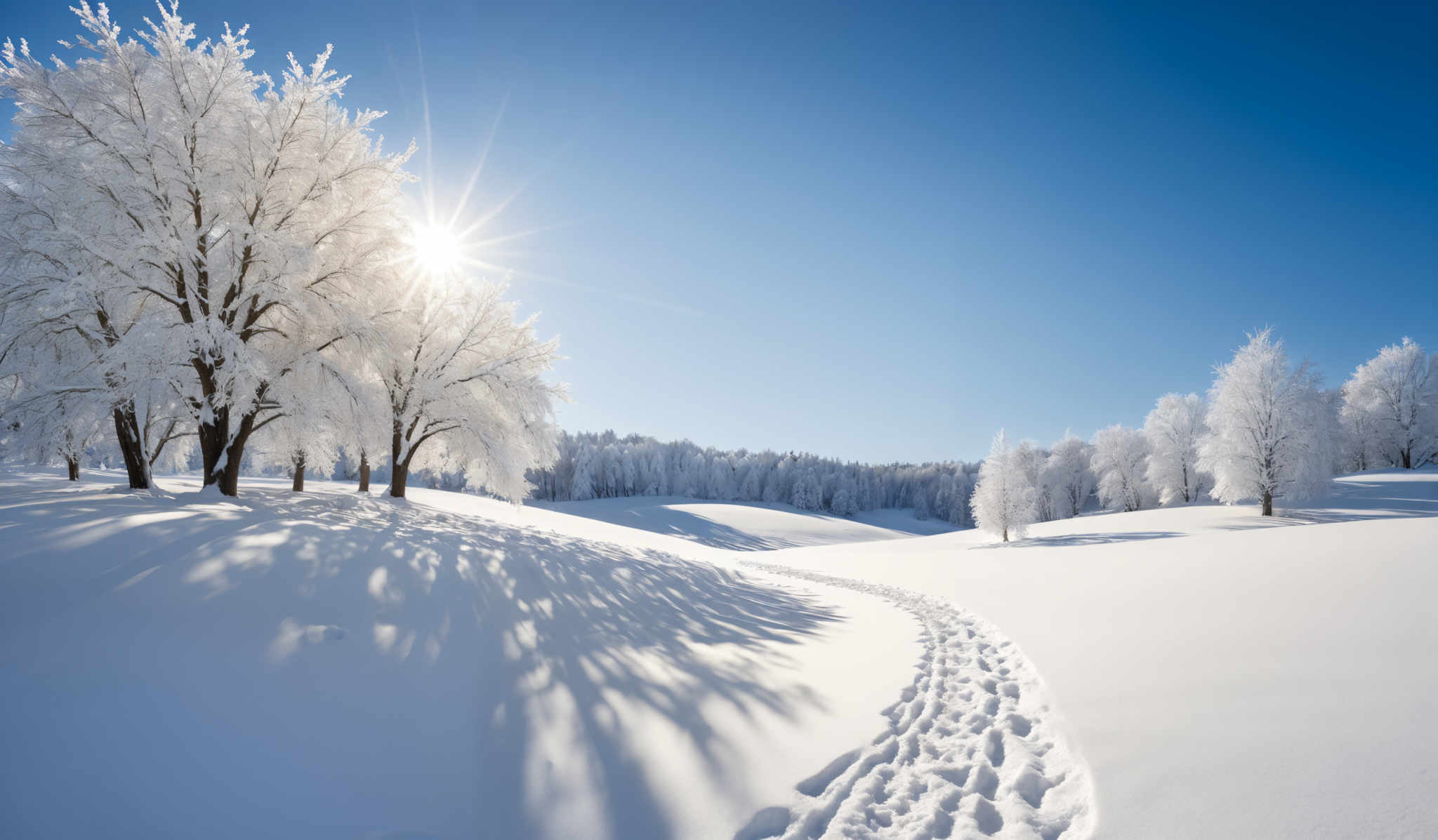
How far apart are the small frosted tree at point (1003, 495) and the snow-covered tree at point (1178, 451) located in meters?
21.3

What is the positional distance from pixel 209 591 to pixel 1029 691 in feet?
27.9

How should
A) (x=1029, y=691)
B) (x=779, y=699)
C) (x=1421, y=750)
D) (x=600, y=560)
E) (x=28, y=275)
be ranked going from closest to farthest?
(x=1421, y=750) → (x=779, y=699) → (x=1029, y=691) → (x=28, y=275) → (x=600, y=560)

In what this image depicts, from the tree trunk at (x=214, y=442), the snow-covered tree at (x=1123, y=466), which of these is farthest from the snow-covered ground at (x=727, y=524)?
the tree trunk at (x=214, y=442)

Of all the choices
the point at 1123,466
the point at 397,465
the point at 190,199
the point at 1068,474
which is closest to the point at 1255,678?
the point at 190,199

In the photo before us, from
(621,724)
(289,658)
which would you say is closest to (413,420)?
(289,658)

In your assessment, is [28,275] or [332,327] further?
[332,327]

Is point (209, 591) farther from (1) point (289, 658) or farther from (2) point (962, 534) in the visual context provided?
(2) point (962, 534)

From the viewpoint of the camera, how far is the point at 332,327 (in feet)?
39.2

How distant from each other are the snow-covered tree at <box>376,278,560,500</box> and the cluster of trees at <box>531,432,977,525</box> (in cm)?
6490

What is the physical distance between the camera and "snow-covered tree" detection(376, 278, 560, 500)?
1600 cm

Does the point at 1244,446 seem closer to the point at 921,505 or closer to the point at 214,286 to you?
the point at 214,286

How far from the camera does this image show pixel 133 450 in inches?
426

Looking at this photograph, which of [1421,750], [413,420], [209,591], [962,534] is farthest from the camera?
[962,534]

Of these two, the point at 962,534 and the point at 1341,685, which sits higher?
the point at 1341,685
